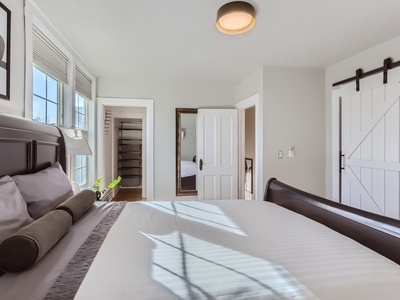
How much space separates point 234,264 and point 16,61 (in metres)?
2.04

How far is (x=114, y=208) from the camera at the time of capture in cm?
167

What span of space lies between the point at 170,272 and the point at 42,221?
0.67 m

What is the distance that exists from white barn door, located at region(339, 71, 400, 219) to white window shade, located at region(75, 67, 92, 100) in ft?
11.9

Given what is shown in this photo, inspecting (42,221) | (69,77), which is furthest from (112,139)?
(42,221)

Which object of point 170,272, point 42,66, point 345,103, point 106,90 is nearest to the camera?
point 170,272

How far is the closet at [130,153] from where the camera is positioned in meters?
6.23

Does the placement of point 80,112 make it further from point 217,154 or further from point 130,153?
point 130,153

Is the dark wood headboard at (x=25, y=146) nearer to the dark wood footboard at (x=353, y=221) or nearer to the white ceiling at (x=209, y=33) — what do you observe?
the white ceiling at (x=209, y=33)

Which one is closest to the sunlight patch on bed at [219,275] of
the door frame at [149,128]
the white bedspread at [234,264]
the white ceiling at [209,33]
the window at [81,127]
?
the white bedspread at [234,264]

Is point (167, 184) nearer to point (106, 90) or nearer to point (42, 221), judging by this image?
point (106, 90)

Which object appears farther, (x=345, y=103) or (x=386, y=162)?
(x=345, y=103)

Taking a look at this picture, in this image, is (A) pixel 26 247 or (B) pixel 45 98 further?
(B) pixel 45 98

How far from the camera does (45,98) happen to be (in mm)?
2215

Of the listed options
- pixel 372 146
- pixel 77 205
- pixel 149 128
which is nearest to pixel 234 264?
pixel 77 205
